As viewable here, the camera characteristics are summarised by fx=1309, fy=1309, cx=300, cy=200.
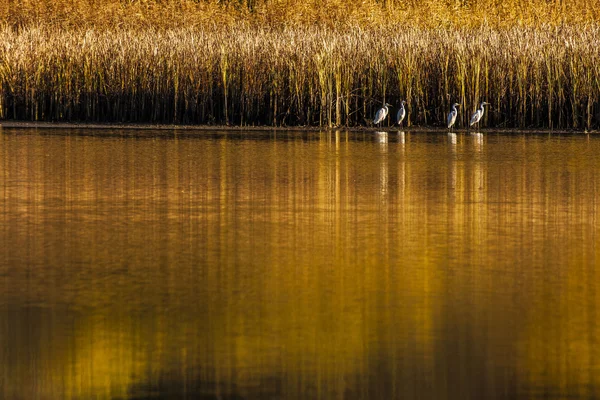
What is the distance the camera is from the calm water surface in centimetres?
654

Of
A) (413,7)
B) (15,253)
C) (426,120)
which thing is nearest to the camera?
(15,253)

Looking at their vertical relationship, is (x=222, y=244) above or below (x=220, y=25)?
below

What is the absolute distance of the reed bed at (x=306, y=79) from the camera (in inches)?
958

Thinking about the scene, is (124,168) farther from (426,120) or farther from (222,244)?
(426,120)

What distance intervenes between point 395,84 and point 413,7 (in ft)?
50.5

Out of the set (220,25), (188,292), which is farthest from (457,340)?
(220,25)

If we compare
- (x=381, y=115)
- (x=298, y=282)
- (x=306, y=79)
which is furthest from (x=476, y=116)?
(x=298, y=282)

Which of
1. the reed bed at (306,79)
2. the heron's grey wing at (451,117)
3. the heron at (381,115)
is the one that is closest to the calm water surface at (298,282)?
the heron's grey wing at (451,117)

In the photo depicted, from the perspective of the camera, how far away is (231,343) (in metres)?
7.11

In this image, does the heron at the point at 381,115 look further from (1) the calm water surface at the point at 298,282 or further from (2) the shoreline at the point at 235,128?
(1) the calm water surface at the point at 298,282

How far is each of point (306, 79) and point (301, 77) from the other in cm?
16

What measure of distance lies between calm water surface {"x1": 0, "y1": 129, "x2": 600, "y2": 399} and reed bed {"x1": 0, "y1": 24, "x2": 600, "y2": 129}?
8074mm

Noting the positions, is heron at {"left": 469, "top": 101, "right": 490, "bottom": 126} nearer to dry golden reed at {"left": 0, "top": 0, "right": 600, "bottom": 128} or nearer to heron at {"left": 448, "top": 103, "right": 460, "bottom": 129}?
heron at {"left": 448, "top": 103, "right": 460, "bottom": 129}

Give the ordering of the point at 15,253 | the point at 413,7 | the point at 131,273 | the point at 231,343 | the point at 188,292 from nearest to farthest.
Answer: the point at 231,343 → the point at 188,292 → the point at 131,273 → the point at 15,253 → the point at 413,7
